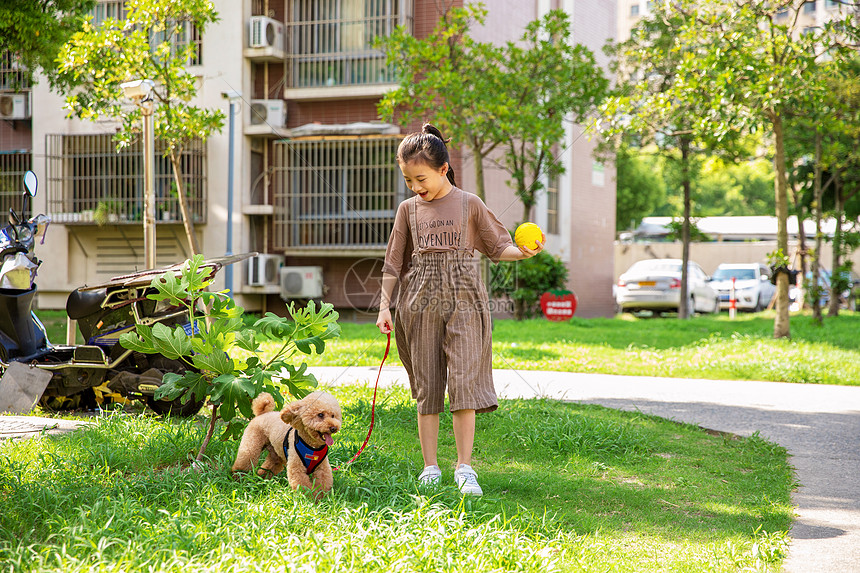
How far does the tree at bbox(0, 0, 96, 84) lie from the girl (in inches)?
210

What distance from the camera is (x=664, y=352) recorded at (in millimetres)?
11016

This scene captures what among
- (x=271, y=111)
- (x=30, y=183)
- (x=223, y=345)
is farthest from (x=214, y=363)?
(x=271, y=111)

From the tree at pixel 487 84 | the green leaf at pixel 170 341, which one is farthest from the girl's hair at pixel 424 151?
the tree at pixel 487 84

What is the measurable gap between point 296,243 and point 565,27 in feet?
22.9

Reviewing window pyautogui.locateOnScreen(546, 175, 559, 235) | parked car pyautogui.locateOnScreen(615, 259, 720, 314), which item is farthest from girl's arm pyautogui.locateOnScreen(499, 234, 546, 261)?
window pyautogui.locateOnScreen(546, 175, 559, 235)

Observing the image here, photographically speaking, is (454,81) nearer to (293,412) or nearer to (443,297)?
(443,297)

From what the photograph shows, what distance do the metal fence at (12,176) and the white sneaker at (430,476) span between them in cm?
1729

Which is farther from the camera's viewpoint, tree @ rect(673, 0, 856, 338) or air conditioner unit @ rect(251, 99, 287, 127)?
air conditioner unit @ rect(251, 99, 287, 127)

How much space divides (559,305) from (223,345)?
13.5m

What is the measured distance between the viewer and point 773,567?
3277mm

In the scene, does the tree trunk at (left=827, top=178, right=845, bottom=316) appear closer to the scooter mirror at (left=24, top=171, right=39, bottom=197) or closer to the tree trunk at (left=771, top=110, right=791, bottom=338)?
the tree trunk at (left=771, top=110, right=791, bottom=338)

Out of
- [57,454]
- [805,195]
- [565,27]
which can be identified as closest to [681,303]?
[805,195]

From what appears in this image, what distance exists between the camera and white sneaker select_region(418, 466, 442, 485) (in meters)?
4.03

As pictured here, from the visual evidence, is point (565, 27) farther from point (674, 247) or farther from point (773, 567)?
point (674, 247)
